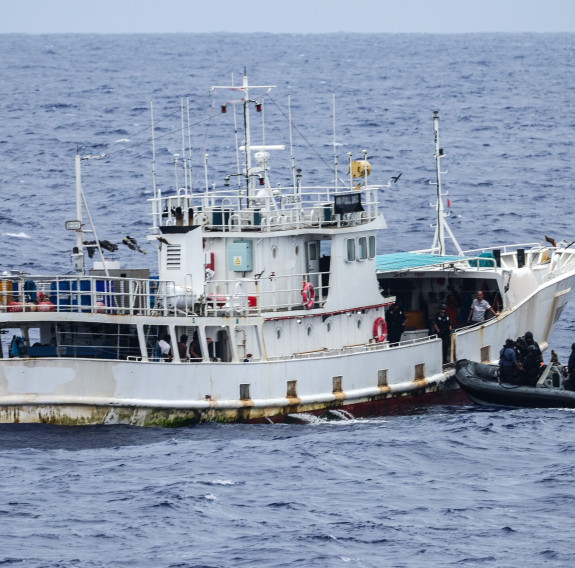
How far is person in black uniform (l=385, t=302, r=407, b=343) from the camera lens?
125ft

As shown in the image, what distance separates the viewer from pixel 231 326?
33719mm

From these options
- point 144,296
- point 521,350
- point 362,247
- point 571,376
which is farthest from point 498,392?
point 144,296

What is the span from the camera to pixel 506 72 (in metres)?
140

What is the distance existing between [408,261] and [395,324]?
2.29 meters

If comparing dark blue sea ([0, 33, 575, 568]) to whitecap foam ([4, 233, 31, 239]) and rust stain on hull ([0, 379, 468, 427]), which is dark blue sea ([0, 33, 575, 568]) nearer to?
whitecap foam ([4, 233, 31, 239])

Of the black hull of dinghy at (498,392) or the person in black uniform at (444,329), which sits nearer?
the black hull of dinghy at (498,392)

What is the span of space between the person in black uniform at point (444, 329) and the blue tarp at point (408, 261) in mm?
1265

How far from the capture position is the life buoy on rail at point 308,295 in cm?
3512

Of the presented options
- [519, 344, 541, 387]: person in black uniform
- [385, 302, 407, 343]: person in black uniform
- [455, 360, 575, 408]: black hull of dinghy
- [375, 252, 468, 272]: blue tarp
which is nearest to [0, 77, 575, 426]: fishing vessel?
[375, 252, 468, 272]: blue tarp

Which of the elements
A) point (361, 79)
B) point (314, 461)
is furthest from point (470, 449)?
point (361, 79)

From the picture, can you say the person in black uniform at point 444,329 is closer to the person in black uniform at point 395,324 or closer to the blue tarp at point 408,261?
the person in black uniform at point 395,324

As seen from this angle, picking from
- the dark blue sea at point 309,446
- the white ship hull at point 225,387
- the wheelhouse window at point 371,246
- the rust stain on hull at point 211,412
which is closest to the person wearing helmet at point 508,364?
the dark blue sea at point 309,446

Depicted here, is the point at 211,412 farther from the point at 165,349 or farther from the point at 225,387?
the point at 165,349

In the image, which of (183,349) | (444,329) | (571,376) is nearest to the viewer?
(183,349)
